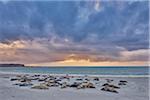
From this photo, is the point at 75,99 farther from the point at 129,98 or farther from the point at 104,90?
the point at 104,90

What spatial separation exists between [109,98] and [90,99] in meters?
1.33

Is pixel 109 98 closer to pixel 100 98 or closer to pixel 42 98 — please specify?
pixel 100 98

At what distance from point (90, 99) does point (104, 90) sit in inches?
224

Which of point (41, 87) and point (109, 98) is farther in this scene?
point (41, 87)

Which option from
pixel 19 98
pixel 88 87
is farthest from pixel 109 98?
pixel 88 87

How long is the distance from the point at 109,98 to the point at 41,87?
716 centimetres

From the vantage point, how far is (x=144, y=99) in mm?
18547

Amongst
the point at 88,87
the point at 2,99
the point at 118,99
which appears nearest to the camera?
the point at 2,99

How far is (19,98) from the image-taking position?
17.4 metres

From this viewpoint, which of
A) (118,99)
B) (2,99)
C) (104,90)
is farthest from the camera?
(104,90)

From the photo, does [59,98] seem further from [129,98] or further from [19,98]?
[129,98]

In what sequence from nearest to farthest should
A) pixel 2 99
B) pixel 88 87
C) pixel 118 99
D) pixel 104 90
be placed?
pixel 2 99, pixel 118 99, pixel 104 90, pixel 88 87

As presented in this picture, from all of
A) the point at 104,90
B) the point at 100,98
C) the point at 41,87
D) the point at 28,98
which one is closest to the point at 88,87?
the point at 104,90

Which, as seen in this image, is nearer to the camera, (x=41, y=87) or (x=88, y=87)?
(x=41, y=87)
